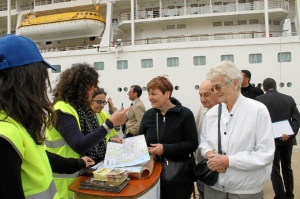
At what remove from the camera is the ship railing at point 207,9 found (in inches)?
632

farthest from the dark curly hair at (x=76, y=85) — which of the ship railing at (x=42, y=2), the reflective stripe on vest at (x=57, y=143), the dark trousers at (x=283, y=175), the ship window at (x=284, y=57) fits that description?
the ship railing at (x=42, y=2)

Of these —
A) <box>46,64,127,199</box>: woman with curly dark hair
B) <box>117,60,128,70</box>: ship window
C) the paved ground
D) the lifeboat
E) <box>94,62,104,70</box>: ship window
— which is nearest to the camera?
<box>46,64,127,199</box>: woman with curly dark hair

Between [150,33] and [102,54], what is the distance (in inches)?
141

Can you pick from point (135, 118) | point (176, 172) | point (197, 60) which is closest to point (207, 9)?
point (197, 60)

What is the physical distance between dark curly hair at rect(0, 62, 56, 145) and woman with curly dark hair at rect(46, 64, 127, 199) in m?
0.81

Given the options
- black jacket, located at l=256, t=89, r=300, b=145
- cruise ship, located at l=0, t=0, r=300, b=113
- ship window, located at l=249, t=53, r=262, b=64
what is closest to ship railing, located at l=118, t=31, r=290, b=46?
cruise ship, located at l=0, t=0, r=300, b=113

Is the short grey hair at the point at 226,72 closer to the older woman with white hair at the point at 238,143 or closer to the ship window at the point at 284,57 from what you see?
the older woman with white hair at the point at 238,143

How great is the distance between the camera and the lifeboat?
17.5 meters

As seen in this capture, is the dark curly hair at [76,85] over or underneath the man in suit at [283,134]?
over

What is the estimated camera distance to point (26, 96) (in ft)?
3.73

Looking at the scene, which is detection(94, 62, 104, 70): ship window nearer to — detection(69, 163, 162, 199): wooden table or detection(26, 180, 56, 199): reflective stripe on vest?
detection(69, 163, 162, 199): wooden table

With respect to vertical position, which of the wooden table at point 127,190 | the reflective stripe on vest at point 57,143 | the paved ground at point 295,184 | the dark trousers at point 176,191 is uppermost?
the reflective stripe on vest at point 57,143

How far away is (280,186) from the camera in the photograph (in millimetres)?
4117

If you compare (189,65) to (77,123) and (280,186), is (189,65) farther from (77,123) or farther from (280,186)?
(77,123)
